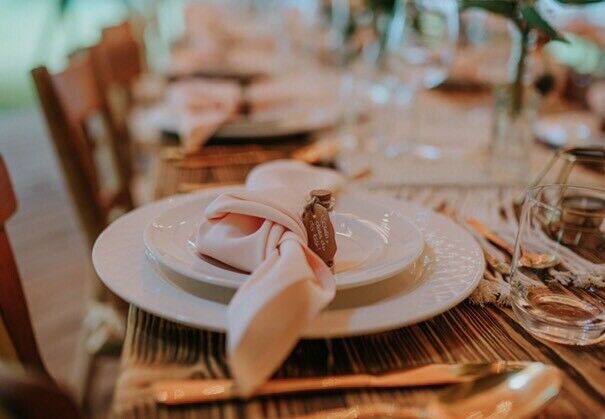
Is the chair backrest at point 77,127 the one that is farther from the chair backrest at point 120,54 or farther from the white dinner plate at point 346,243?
the white dinner plate at point 346,243

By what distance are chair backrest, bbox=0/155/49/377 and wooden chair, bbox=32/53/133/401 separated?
1.50 feet

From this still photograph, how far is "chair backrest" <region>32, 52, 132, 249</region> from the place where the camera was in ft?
3.79

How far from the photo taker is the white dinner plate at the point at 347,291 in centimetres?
50

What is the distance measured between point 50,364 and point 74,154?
Result: 0.82 meters

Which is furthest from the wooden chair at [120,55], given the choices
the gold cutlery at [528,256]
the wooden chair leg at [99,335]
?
the gold cutlery at [528,256]

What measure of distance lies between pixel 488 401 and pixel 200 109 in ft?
3.08

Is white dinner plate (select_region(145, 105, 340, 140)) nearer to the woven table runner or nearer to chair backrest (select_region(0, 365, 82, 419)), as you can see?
the woven table runner

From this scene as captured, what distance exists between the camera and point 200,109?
1257 mm

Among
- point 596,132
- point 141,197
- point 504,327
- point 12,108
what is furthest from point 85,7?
point 504,327

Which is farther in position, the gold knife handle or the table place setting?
the table place setting

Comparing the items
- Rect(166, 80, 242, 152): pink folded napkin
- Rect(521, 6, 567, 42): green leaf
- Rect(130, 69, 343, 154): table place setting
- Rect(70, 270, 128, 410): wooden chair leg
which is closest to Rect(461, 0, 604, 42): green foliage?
Rect(521, 6, 567, 42): green leaf

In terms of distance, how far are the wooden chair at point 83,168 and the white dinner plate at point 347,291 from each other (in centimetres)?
59

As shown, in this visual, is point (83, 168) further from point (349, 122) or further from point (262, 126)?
point (349, 122)

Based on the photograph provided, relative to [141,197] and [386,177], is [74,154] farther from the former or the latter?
[386,177]
